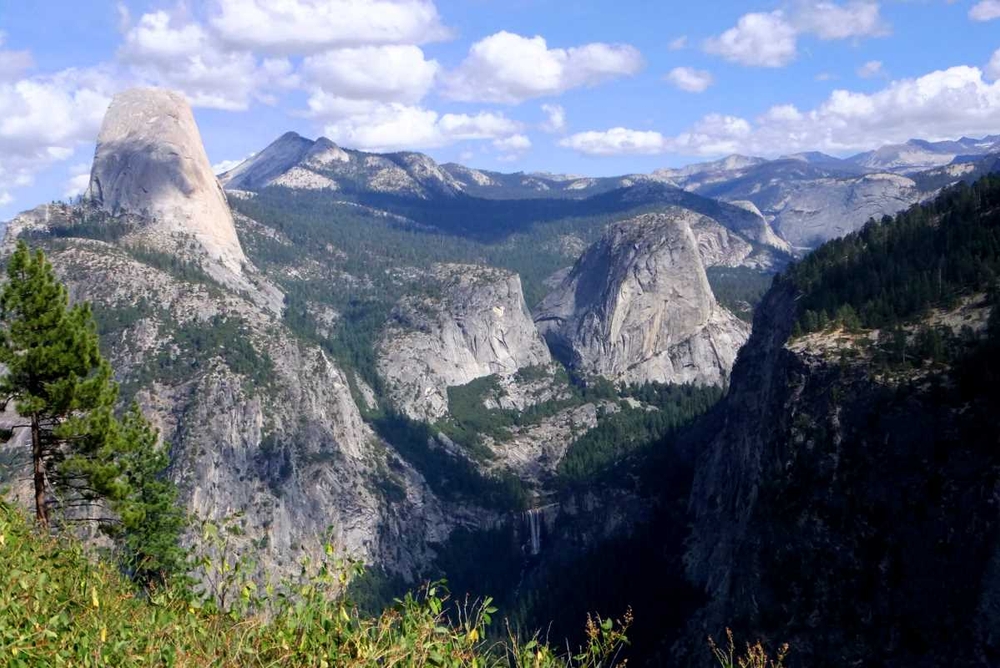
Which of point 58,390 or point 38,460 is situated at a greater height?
point 58,390

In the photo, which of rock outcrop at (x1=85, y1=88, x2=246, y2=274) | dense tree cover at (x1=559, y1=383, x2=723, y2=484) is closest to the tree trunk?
dense tree cover at (x1=559, y1=383, x2=723, y2=484)

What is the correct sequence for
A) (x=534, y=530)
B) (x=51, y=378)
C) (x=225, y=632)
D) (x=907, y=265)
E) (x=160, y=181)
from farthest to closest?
(x=160, y=181)
(x=534, y=530)
(x=907, y=265)
(x=51, y=378)
(x=225, y=632)

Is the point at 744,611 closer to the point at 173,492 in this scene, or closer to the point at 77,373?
the point at 173,492

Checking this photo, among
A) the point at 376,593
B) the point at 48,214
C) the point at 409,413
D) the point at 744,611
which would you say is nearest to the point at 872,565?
the point at 744,611

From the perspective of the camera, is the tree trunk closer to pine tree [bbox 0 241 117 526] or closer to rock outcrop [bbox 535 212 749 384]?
pine tree [bbox 0 241 117 526]

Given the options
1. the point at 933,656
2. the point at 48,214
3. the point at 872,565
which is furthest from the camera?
the point at 48,214

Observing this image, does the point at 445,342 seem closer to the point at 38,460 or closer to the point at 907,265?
the point at 907,265

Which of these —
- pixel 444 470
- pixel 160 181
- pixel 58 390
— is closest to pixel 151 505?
pixel 58 390
